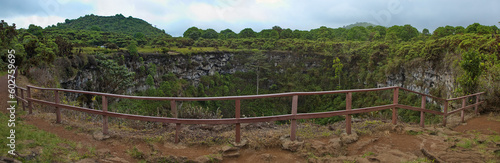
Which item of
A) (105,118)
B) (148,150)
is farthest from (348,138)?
(105,118)

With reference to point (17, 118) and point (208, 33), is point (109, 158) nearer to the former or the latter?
point (17, 118)

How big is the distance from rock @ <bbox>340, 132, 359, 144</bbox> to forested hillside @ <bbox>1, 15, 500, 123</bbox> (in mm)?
6025

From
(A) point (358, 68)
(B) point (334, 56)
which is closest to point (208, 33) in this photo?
(B) point (334, 56)

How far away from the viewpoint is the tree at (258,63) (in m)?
49.1

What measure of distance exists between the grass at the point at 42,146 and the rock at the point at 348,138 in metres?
3.67

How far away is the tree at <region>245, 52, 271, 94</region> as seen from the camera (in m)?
49.1

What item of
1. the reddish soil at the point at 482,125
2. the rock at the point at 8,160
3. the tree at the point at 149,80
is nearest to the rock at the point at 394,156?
the reddish soil at the point at 482,125

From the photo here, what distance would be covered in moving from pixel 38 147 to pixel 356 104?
3630 centimetres

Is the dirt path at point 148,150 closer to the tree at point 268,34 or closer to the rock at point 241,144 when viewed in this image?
the rock at point 241,144

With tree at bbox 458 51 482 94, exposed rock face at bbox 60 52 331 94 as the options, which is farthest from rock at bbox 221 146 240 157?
exposed rock face at bbox 60 52 331 94

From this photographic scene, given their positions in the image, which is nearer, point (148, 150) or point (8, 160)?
point (8, 160)

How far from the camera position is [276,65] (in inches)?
2050

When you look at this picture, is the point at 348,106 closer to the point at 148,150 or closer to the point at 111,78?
the point at 148,150

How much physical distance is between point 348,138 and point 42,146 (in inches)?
174
